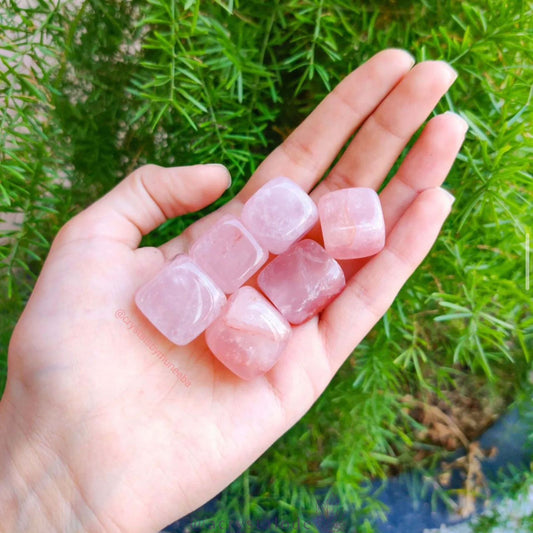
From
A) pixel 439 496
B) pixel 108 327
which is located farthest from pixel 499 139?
pixel 439 496

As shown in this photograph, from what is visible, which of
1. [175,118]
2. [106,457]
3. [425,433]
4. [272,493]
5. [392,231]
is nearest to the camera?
[106,457]

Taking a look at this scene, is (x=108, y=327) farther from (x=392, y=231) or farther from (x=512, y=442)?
(x=512, y=442)

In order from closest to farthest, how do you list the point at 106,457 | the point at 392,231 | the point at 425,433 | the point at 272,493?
the point at 106,457, the point at 392,231, the point at 272,493, the point at 425,433

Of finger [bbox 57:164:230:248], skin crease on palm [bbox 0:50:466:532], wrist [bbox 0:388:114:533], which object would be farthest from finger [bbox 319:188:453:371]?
wrist [bbox 0:388:114:533]

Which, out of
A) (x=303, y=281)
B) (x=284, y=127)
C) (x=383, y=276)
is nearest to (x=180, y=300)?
(x=303, y=281)

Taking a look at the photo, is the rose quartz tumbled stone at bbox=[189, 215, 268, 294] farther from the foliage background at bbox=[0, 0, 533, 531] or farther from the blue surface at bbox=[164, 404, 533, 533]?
the blue surface at bbox=[164, 404, 533, 533]

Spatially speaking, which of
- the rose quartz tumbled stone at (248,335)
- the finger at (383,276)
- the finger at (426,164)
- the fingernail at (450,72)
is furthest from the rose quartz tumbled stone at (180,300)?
the fingernail at (450,72)

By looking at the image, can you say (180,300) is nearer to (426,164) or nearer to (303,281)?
(303,281)

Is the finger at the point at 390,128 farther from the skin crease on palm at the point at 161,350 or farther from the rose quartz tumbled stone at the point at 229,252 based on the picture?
the rose quartz tumbled stone at the point at 229,252
